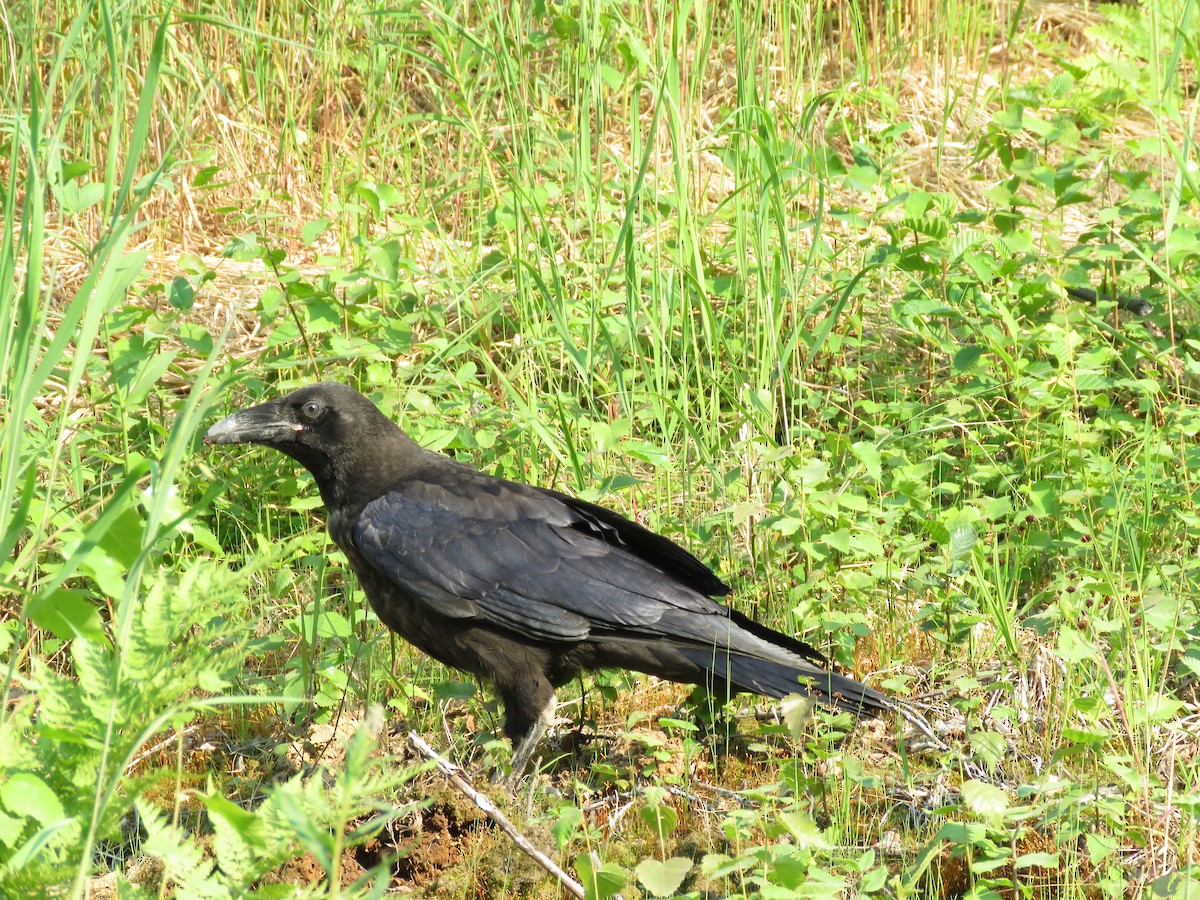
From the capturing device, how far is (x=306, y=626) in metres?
4.41

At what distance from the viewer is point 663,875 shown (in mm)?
2738

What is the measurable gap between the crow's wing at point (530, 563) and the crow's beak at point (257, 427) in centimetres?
44

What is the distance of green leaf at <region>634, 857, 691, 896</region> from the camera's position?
8.87 feet

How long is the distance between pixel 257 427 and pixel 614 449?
1.22 metres

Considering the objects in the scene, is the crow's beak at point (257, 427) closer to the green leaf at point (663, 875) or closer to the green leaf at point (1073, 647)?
the green leaf at point (663, 875)

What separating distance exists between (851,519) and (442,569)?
1332 millimetres

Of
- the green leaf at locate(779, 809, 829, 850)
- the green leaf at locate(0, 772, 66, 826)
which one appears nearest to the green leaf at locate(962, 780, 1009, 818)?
the green leaf at locate(779, 809, 829, 850)

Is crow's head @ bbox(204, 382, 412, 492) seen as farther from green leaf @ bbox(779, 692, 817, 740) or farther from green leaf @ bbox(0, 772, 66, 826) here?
green leaf @ bbox(0, 772, 66, 826)

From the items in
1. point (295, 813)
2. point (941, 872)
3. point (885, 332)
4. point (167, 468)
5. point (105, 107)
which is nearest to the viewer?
point (295, 813)

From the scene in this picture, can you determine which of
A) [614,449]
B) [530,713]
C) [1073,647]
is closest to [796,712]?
[1073,647]

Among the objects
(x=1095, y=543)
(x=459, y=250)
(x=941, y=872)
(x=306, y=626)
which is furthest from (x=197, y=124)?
(x=941, y=872)

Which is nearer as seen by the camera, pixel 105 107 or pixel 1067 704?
pixel 1067 704

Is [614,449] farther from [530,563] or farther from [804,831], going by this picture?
[804,831]

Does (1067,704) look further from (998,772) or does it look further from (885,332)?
(885,332)
